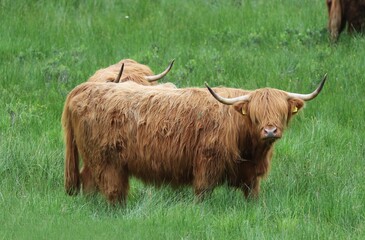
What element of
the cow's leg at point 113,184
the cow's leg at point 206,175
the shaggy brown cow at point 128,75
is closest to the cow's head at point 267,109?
the cow's leg at point 206,175

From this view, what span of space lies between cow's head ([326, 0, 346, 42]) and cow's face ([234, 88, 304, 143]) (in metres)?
5.61

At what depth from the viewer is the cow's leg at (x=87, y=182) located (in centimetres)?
834

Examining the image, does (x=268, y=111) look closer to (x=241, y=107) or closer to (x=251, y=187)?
(x=241, y=107)

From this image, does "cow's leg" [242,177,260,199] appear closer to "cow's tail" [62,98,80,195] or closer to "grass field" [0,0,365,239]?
"grass field" [0,0,365,239]

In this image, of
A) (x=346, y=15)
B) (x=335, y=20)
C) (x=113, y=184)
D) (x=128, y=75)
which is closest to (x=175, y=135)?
(x=113, y=184)

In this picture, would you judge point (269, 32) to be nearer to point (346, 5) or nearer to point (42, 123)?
point (346, 5)

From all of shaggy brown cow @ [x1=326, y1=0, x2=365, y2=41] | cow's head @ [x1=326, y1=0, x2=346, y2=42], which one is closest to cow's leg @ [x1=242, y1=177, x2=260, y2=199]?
cow's head @ [x1=326, y1=0, x2=346, y2=42]

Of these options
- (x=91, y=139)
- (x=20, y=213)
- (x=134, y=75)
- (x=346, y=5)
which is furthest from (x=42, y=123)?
(x=346, y=5)

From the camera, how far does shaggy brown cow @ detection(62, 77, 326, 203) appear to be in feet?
25.7

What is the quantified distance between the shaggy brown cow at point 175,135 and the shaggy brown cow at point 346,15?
18.5 feet

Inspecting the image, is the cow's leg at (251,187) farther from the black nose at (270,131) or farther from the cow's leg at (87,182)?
the cow's leg at (87,182)

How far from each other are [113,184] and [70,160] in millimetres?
467

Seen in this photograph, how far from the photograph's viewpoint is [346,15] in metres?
13.7

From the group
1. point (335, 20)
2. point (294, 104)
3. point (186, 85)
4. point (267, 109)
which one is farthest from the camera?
point (335, 20)
